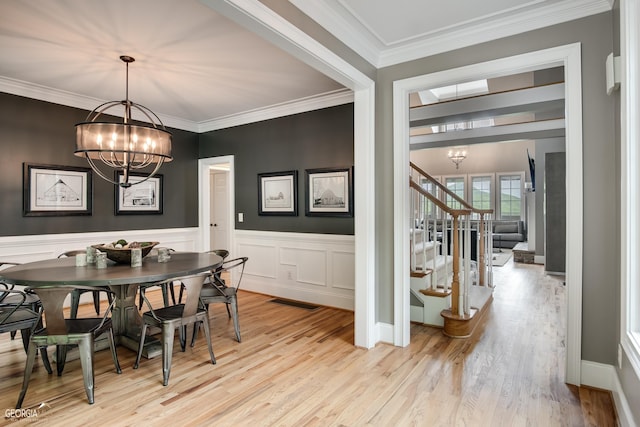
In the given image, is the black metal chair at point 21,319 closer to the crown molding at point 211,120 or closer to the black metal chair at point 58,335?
the black metal chair at point 58,335

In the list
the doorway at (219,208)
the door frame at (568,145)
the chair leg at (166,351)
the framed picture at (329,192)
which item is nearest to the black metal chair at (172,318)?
the chair leg at (166,351)

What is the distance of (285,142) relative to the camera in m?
4.93

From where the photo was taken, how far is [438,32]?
9.41 ft

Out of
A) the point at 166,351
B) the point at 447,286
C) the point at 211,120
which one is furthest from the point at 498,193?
the point at 166,351

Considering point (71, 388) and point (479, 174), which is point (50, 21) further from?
point (479, 174)

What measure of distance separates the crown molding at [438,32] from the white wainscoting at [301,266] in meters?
2.10

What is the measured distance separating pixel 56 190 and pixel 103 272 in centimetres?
241

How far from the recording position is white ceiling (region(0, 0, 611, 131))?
2.51 metres

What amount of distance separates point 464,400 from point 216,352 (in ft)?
6.41

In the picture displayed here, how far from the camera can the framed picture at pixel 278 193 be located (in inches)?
191

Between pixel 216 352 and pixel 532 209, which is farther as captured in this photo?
pixel 532 209

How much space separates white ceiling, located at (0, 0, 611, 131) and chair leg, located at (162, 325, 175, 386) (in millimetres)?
2111

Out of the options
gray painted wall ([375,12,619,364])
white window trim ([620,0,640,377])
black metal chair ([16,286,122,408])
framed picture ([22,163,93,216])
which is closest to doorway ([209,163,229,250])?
framed picture ([22,163,93,216])

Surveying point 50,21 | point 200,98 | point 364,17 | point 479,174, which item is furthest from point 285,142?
point 479,174
